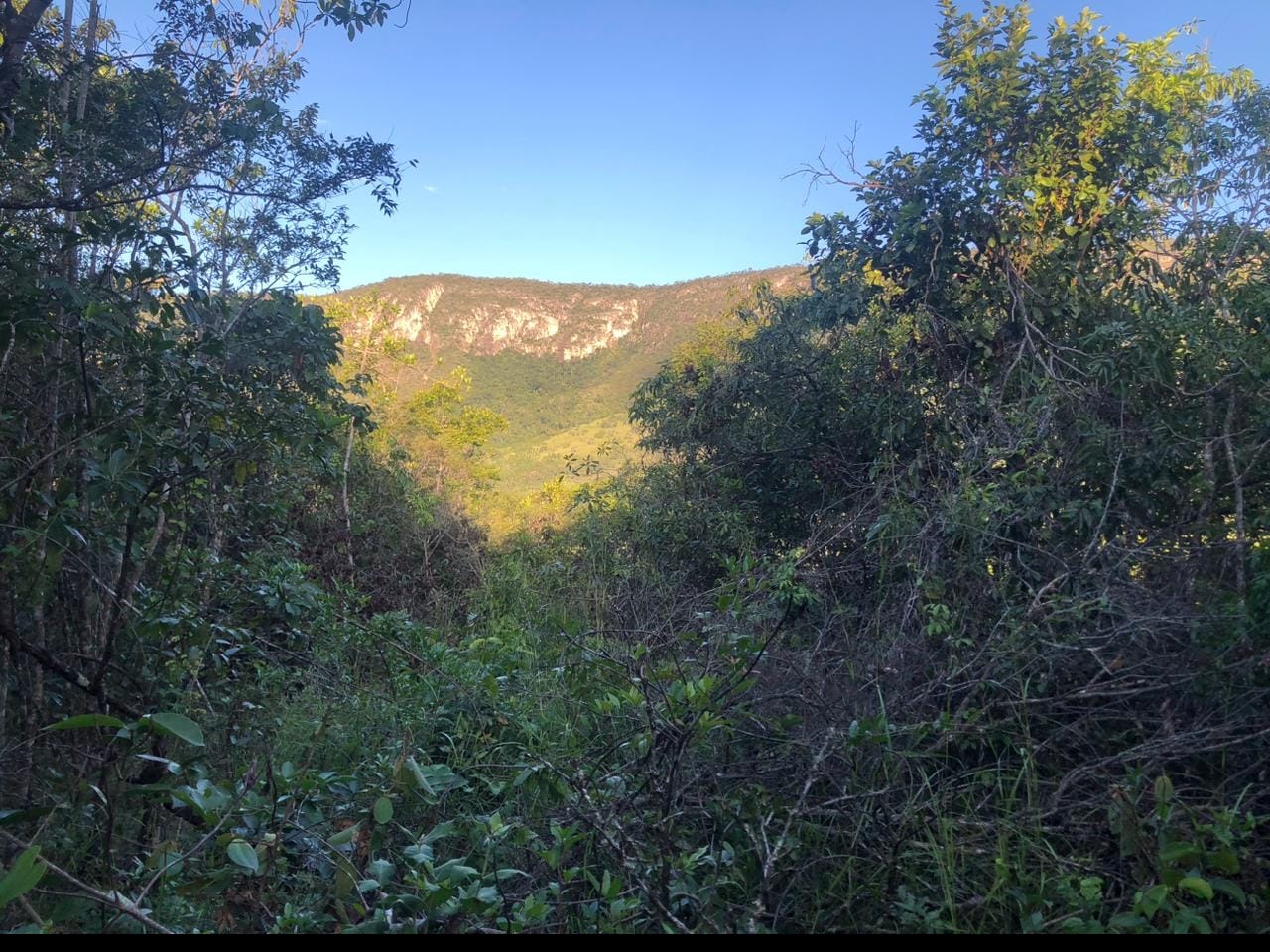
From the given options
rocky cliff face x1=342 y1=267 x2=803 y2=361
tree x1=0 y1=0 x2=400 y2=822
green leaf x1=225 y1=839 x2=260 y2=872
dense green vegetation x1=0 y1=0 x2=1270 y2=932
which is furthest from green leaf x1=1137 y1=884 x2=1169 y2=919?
rocky cliff face x1=342 y1=267 x2=803 y2=361

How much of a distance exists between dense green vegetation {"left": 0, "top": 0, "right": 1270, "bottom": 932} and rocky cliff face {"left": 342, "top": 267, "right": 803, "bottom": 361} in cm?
2230

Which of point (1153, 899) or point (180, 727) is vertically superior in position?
point (180, 727)

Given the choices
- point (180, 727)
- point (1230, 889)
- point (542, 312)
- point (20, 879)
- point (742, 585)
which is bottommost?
point (1230, 889)

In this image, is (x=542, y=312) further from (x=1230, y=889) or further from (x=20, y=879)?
(x=20, y=879)

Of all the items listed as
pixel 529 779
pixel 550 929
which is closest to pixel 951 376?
pixel 529 779

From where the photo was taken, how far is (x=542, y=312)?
1254 inches

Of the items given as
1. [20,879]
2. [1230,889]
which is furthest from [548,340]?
[20,879]

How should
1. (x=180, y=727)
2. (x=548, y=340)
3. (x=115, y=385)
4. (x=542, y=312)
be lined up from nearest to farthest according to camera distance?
(x=180, y=727)
(x=115, y=385)
(x=548, y=340)
(x=542, y=312)

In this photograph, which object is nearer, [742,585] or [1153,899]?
[1153,899]

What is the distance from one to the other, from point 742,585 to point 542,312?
28.9 m

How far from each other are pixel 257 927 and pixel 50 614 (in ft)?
6.55

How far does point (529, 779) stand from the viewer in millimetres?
2779

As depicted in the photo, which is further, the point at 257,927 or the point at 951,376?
the point at 951,376
